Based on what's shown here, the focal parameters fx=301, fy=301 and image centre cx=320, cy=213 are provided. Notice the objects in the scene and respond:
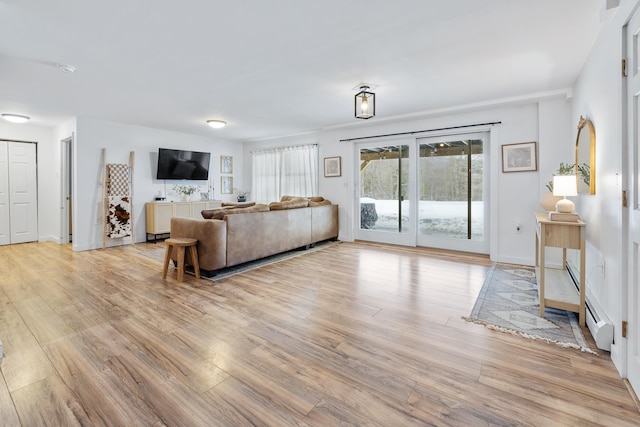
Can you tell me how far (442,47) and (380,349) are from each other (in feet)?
8.54

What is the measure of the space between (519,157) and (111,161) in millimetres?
6921

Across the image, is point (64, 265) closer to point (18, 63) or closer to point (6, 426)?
point (18, 63)

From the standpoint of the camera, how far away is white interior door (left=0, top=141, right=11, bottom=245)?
5.65 meters

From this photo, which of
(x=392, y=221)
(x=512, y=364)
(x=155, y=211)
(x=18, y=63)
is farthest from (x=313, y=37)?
(x=155, y=211)

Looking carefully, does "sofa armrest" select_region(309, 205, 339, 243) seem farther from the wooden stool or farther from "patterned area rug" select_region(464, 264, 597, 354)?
"patterned area rug" select_region(464, 264, 597, 354)

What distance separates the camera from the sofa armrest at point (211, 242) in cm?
366

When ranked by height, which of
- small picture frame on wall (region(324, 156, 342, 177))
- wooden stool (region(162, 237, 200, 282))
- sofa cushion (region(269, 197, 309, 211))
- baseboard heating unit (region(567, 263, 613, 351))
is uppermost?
small picture frame on wall (region(324, 156, 342, 177))

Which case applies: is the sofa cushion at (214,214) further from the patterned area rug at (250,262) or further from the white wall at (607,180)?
the white wall at (607,180)

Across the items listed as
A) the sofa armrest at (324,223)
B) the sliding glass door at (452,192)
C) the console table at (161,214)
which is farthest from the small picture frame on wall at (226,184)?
the sliding glass door at (452,192)

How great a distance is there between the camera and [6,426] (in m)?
1.35

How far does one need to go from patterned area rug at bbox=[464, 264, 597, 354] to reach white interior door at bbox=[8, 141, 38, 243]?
7864mm

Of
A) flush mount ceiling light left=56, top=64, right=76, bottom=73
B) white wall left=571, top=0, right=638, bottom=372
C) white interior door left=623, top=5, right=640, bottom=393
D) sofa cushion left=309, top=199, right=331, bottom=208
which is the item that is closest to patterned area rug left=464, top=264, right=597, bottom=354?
white wall left=571, top=0, right=638, bottom=372

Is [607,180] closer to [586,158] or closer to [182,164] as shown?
[586,158]

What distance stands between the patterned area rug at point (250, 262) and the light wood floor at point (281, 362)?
1.70 feet
